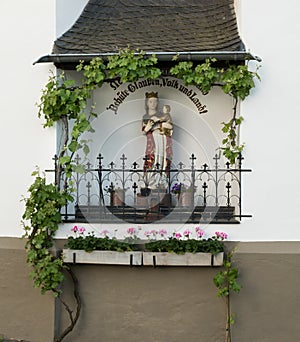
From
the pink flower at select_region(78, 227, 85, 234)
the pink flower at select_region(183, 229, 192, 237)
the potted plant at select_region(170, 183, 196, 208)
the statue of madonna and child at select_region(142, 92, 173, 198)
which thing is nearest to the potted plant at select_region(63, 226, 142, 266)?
the pink flower at select_region(78, 227, 85, 234)

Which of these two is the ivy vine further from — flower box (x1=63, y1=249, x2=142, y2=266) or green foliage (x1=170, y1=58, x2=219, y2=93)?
flower box (x1=63, y1=249, x2=142, y2=266)

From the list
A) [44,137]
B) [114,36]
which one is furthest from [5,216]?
[114,36]

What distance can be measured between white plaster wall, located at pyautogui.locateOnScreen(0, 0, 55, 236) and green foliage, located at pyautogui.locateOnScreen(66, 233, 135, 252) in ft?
2.50

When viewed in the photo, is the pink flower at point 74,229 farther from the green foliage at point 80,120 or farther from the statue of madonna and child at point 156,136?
the statue of madonna and child at point 156,136

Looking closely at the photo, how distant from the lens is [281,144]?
692cm

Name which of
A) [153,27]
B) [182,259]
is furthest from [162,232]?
[153,27]

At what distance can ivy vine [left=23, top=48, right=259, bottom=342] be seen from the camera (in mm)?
6926

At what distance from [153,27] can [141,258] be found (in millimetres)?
2848

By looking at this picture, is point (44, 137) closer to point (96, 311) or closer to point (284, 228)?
point (96, 311)

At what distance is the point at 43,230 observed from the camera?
7094mm

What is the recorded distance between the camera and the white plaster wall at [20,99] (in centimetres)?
730

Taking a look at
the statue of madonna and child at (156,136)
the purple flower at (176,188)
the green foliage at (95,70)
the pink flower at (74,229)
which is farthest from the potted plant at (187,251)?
the green foliage at (95,70)

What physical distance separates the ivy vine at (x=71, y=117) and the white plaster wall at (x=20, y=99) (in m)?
0.16

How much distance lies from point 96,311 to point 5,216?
1.53 m
